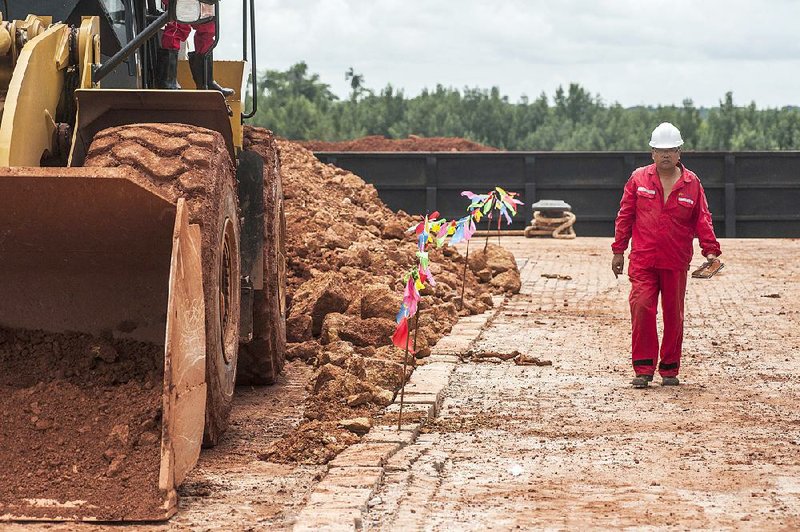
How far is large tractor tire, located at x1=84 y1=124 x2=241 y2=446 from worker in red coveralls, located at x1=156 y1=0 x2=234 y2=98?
1.21 m

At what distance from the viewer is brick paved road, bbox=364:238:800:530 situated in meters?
5.43

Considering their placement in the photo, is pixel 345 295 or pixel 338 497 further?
pixel 345 295

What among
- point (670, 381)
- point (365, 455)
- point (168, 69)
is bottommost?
point (670, 381)

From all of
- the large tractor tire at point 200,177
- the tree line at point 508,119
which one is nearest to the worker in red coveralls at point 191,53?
the large tractor tire at point 200,177

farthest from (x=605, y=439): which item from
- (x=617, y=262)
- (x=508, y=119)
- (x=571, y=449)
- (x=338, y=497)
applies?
(x=508, y=119)

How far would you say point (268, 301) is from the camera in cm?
804

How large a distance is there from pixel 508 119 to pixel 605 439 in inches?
1493

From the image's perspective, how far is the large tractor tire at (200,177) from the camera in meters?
5.82

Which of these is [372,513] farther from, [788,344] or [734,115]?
[734,115]

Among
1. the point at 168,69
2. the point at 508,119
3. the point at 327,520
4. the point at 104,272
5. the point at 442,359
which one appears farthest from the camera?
the point at 508,119

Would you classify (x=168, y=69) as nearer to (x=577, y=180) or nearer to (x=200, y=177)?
(x=200, y=177)

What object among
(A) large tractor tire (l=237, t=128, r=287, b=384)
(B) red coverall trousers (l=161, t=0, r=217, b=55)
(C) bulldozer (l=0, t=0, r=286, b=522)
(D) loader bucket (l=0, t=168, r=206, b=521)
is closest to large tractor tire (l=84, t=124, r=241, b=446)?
(C) bulldozer (l=0, t=0, r=286, b=522)

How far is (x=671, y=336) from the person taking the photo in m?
8.98

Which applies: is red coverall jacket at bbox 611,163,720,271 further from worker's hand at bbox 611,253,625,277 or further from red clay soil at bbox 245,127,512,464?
red clay soil at bbox 245,127,512,464
